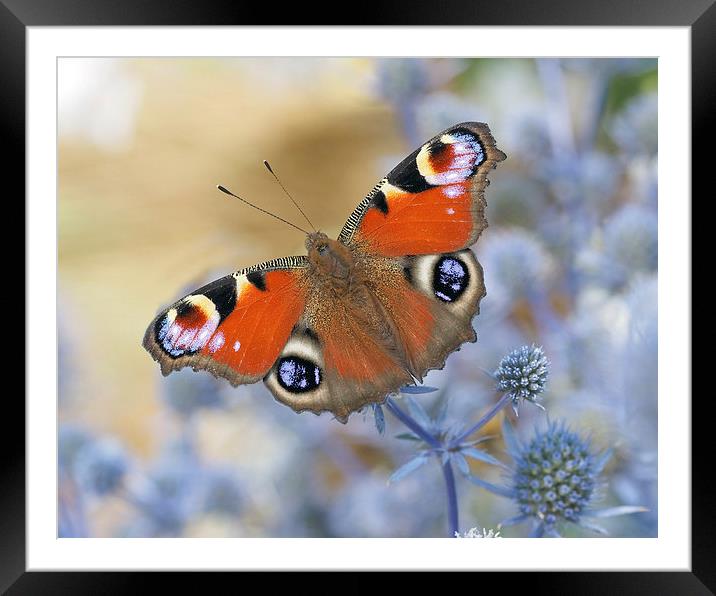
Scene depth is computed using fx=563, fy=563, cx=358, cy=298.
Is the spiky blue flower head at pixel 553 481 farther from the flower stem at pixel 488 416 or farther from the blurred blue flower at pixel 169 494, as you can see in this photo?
the blurred blue flower at pixel 169 494

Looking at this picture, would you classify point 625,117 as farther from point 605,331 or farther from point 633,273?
point 605,331

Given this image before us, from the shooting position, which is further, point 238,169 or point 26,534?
point 238,169

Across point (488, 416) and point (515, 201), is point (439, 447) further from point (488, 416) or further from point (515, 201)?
point (515, 201)

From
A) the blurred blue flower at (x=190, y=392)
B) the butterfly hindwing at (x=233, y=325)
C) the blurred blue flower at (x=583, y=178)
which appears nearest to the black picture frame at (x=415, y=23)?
the blurred blue flower at (x=583, y=178)

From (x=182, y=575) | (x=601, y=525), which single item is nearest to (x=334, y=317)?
(x=182, y=575)

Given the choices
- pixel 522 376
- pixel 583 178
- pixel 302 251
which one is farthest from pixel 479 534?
pixel 583 178

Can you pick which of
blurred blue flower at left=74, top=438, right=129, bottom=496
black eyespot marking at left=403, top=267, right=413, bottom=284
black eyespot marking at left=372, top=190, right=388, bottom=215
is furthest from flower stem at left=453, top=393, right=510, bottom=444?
blurred blue flower at left=74, top=438, right=129, bottom=496

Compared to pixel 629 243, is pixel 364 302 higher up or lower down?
lower down
